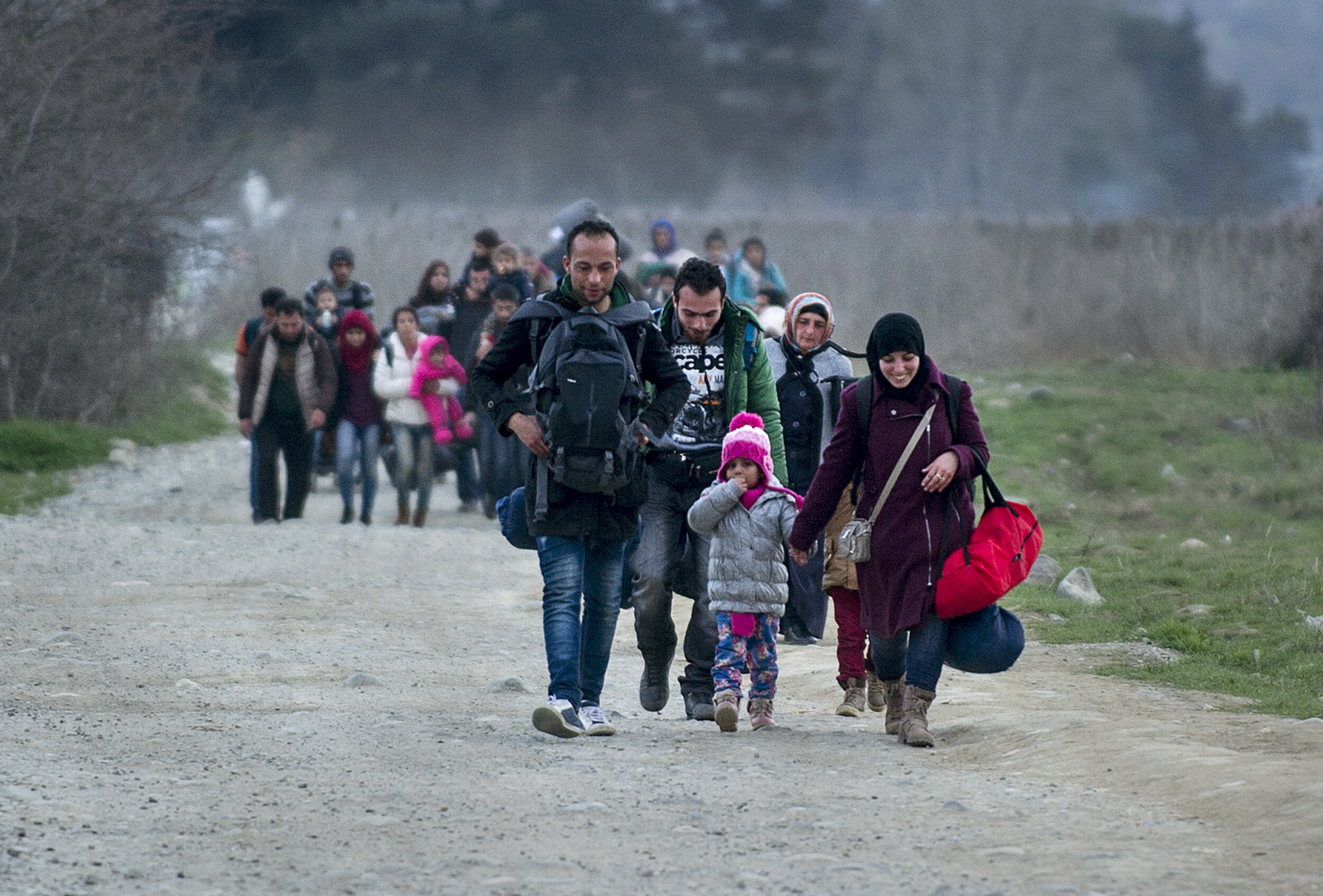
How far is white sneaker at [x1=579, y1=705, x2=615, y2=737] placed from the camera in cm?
689

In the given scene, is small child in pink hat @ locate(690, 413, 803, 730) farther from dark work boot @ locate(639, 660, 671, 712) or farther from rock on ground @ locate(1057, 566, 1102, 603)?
rock on ground @ locate(1057, 566, 1102, 603)

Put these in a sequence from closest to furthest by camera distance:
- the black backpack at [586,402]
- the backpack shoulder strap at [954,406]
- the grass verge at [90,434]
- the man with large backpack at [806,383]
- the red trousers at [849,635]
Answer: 1. the black backpack at [586,402]
2. the backpack shoulder strap at [954,406]
3. the red trousers at [849,635]
4. the man with large backpack at [806,383]
5. the grass verge at [90,434]

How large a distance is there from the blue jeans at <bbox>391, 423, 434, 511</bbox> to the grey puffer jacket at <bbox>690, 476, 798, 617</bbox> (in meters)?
7.55

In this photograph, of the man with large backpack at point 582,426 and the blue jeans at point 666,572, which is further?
the blue jeans at point 666,572

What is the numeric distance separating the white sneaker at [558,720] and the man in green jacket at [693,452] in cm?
60

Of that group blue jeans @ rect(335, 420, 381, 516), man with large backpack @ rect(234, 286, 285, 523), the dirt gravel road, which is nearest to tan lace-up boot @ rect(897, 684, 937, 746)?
the dirt gravel road

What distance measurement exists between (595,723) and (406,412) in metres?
7.81

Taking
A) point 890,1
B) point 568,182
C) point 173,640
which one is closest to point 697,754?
point 173,640

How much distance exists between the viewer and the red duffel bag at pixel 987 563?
6.74 m

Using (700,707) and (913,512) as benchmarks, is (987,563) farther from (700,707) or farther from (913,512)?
(700,707)

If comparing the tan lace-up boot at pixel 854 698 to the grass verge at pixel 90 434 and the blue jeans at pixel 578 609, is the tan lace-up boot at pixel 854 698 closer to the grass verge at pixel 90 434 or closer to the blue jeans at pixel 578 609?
the blue jeans at pixel 578 609

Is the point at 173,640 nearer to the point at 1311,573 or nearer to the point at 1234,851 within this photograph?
the point at 1234,851

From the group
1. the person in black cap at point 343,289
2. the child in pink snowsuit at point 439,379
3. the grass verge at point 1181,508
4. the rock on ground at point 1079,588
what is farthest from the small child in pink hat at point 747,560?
the person in black cap at point 343,289

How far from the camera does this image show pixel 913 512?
6.90m
